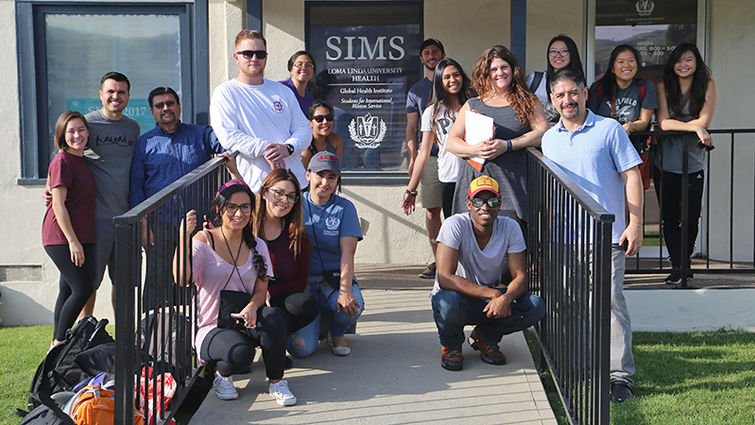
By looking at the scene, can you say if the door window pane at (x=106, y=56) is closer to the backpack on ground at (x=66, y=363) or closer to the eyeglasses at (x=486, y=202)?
the backpack on ground at (x=66, y=363)

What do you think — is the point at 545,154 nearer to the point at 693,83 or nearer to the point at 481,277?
the point at 481,277

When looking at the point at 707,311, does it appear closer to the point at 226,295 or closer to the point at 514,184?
the point at 514,184

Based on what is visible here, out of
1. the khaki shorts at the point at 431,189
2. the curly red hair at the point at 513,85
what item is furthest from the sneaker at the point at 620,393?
the khaki shorts at the point at 431,189

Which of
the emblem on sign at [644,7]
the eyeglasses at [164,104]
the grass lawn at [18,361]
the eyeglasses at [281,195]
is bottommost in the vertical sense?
the grass lawn at [18,361]

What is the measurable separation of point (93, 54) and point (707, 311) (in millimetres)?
5810

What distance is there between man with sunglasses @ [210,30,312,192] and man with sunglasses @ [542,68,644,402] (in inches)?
62.6

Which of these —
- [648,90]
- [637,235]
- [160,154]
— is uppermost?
[648,90]

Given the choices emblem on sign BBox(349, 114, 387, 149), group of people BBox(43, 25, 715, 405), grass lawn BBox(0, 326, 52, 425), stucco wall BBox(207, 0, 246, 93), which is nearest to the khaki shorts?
group of people BBox(43, 25, 715, 405)

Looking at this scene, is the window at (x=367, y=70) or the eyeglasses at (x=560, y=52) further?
the window at (x=367, y=70)

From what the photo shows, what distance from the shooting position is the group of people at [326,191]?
13.6 feet

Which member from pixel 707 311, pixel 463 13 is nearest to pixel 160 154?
pixel 463 13

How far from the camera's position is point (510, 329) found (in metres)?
4.41

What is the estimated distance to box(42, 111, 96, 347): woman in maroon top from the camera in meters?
5.19

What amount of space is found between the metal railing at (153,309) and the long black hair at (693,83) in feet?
11.6
